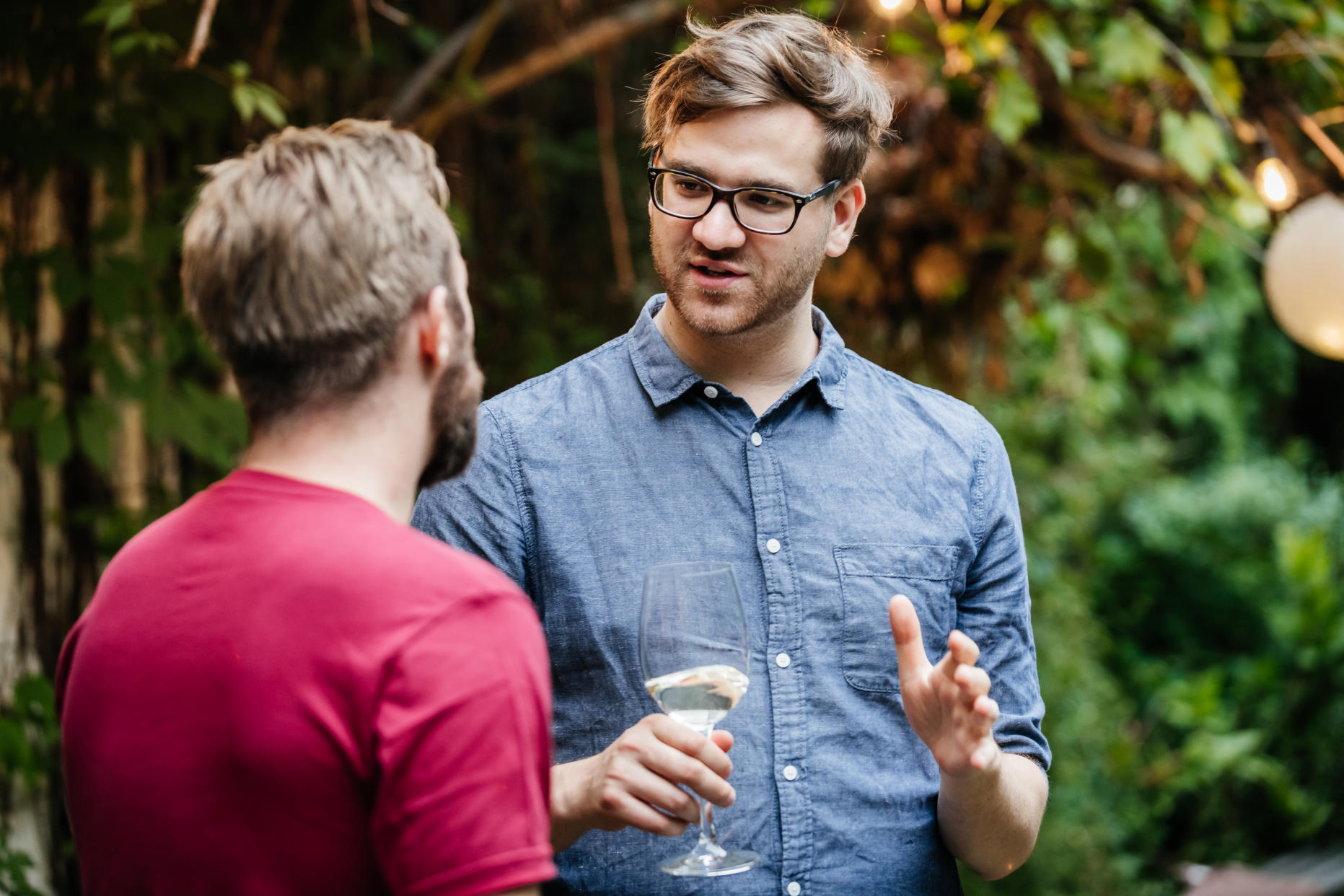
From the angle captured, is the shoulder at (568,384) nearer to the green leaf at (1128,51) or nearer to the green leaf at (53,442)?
the green leaf at (53,442)

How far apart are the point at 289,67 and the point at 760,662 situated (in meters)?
2.07

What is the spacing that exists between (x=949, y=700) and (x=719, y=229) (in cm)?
66

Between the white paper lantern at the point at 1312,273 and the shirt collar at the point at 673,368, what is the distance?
1830mm

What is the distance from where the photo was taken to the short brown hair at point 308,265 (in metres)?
0.91

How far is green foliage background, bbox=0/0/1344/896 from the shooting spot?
2299mm

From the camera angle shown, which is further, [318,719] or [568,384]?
[568,384]

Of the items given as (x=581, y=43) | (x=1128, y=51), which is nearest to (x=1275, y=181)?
(x=1128, y=51)

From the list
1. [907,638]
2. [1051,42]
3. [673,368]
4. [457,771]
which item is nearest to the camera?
[457,771]

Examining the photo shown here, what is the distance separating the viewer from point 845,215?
67.3 inches

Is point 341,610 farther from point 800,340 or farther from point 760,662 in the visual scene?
point 800,340

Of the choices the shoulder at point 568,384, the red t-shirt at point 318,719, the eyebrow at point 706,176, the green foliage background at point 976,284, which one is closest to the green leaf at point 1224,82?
the green foliage background at point 976,284

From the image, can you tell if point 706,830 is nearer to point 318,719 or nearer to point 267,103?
point 318,719

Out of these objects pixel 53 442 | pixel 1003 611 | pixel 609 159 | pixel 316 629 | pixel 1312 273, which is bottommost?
pixel 1003 611

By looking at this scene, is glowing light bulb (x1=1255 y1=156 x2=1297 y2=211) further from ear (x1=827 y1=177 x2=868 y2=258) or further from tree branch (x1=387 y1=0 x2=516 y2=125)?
tree branch (x1=387 y1=0 x2=516 y2=125)
